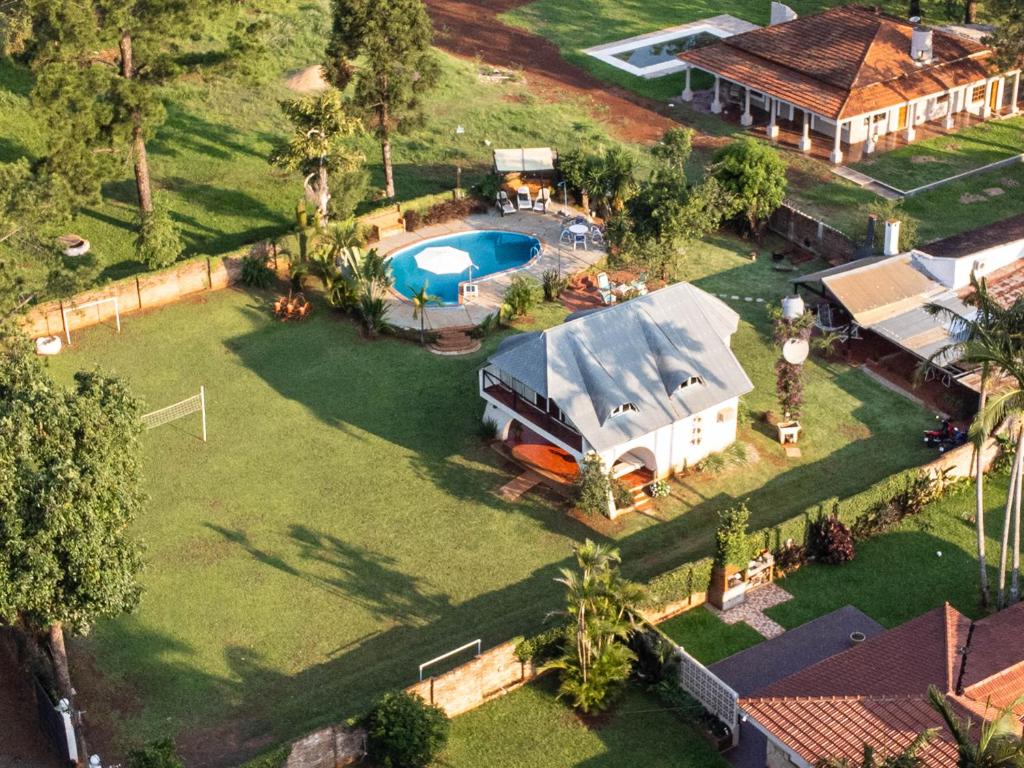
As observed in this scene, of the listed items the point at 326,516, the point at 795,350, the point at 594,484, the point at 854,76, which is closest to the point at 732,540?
the point at 594,484

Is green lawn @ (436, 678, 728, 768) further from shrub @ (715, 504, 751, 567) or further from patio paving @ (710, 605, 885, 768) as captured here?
shrub @ (715, 504, 751, 567)

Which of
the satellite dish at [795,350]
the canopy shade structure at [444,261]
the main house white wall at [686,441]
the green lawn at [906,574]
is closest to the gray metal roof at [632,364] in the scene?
the main house white wall at [686,441]

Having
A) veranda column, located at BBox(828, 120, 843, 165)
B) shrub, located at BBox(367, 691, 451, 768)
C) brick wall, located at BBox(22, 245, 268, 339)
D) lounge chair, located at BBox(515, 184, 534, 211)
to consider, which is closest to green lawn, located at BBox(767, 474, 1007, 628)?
shrub, located at BBox(367, 691, 451, 768)

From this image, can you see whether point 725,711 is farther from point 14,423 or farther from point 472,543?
point 14,423

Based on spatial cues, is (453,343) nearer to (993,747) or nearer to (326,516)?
(326,516)

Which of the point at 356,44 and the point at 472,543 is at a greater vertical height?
the point at 356,44

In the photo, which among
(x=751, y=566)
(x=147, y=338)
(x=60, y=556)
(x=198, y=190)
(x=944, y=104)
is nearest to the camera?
(x=60, y=556)

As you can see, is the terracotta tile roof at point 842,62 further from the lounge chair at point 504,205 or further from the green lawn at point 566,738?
the green lawn at point 566,738

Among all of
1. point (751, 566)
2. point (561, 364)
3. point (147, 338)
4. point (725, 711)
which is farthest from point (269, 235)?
point (725, 711)
